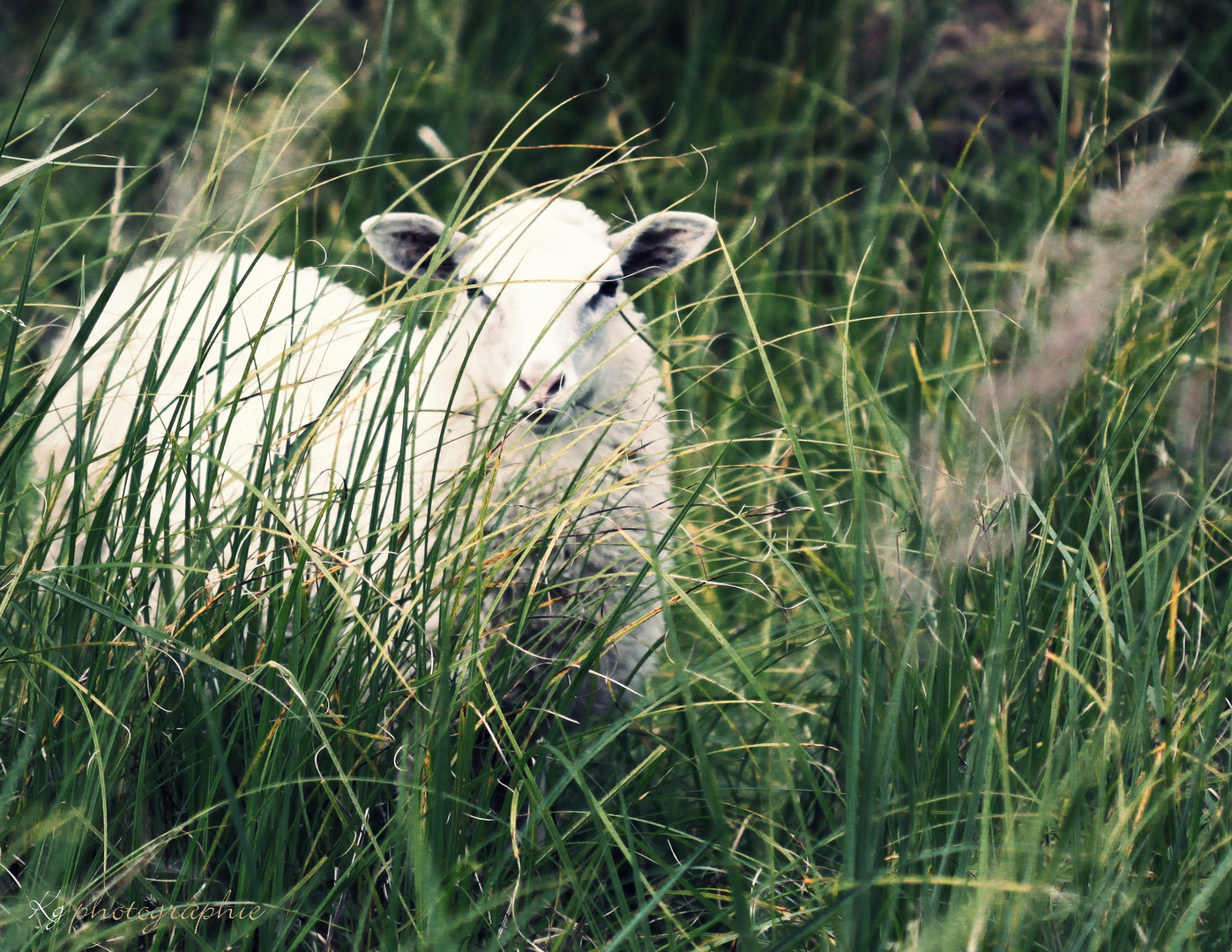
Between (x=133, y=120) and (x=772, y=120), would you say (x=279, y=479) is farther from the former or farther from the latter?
(x=133, y=120)

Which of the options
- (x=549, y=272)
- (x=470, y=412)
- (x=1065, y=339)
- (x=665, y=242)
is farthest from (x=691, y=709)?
(x=665, y=242)

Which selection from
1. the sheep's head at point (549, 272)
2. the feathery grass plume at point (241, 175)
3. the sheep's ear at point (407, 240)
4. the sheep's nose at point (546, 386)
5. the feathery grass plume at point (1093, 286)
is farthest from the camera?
the sheep's ear at point (407, 240)

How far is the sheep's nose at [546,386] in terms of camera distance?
1.80 meters

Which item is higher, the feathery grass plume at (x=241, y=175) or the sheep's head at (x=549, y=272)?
the feathery grass plume at (x=241, y=175)

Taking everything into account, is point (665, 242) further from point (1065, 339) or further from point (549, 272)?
point (1065, 339)

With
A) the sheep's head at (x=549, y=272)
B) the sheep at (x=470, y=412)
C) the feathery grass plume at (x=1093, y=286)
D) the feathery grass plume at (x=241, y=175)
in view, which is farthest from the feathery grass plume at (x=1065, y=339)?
the feathery grass plume at (x=241, y=175)

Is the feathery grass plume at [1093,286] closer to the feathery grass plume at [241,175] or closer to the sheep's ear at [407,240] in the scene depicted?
the feathery grass plume at [241,175]

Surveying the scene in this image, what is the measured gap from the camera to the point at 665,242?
2.37 m

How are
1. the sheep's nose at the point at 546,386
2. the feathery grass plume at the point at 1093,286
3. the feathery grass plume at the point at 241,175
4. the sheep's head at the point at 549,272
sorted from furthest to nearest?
the sheep's head at the point at 549,272 < the sheep's nose at the point at 546,386 < the feathery grass plume at the point at 241,175 < the feathery grass plume at the point at 1093,286

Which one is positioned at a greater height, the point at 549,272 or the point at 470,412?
the point at 549,272

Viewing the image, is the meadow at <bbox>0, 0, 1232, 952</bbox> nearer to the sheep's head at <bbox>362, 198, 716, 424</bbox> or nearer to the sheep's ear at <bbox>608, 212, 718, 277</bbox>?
the sheep's head at <bbox>362, 198, 716, 424</bbox>

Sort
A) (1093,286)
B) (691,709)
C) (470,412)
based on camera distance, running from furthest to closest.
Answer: (470,412), (1093,286), (691,709)

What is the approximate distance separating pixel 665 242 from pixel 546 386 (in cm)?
72

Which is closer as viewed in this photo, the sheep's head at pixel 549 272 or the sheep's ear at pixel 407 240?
the sheep's head at pixel 549 272
